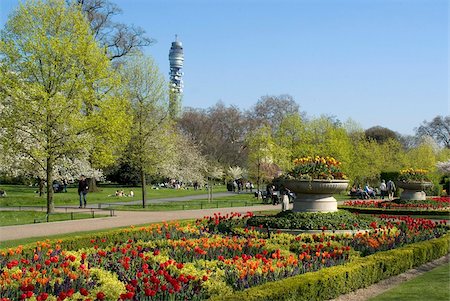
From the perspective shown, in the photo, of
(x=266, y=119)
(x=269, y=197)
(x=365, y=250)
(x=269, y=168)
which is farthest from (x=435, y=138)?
(x=365, y=250)

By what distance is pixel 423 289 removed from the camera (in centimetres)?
882

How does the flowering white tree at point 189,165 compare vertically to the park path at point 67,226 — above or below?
above

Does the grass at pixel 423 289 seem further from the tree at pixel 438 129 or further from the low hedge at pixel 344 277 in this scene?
the tree at pixel 438 129

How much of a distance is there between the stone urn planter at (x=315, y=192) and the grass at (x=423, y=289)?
16.1 feet

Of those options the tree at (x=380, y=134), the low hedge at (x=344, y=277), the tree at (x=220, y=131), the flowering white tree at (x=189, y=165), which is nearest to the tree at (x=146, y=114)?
the low hedge at (x=344, y=277)

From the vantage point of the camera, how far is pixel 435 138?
306ft

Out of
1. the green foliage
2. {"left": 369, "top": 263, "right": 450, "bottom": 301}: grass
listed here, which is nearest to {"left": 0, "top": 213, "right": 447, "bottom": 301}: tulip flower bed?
{"left": 369, "top": 263, "right": 450, "bottom": 301}: grass

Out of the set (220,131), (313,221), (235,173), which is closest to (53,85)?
(313,221)

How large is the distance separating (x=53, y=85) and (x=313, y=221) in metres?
13.9

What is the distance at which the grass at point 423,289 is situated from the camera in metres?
8.26

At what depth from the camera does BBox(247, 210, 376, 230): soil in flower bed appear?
14367mm

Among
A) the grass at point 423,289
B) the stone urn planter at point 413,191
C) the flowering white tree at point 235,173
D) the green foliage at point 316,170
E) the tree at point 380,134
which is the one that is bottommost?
the grass at point 423,289

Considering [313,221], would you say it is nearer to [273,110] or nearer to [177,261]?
[177,261]

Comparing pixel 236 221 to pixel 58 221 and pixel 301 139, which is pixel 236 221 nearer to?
pixel 58 221
